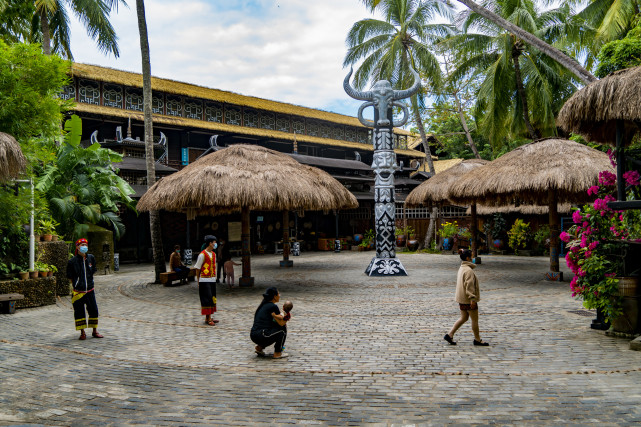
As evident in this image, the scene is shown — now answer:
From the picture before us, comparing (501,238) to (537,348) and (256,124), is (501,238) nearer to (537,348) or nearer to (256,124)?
(256,124)

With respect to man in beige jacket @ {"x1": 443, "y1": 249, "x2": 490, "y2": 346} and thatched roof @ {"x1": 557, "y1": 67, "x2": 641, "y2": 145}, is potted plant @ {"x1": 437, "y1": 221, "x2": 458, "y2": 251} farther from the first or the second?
man in beige jacket @ {"x1": 443, "y1": 249, "x2": 490, "y2": 346}

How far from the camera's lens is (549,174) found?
1250 cm

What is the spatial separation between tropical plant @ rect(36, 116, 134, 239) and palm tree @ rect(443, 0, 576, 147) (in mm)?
14741

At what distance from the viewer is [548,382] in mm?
5188

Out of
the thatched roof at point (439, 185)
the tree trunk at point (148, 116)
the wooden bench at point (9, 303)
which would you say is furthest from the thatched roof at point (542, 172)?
the wooden bench at point (9, 303)

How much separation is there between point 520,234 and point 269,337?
18732 mm

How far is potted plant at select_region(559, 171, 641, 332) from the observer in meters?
7.06

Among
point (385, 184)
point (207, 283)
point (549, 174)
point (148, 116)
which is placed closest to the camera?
point (207, 283)

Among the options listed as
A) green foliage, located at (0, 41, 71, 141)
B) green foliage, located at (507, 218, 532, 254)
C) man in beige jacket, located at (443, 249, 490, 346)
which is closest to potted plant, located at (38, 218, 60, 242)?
green foliage, located at (0, 41, 71, 141)

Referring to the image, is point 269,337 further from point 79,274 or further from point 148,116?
point 148,116

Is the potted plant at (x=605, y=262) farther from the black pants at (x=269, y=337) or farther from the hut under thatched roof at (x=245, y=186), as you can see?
the hut under thatched roof at (x=245, y=186)

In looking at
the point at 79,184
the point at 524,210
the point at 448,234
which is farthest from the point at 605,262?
the point at 448,234

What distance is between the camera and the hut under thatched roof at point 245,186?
38.1ft

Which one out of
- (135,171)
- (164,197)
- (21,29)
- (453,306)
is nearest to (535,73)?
(453,306)
